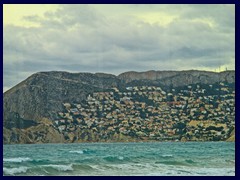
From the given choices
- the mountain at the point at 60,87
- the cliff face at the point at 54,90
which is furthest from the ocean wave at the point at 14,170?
the cliff face at the point at 54,90

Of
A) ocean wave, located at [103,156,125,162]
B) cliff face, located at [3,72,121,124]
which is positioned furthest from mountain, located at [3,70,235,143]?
ocean wave, located at [103,156,125,162]

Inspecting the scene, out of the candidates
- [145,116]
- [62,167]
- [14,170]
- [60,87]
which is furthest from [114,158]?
[145,116]

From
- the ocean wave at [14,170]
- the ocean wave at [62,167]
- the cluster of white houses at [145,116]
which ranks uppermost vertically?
the cluster of white houses at [145,116]

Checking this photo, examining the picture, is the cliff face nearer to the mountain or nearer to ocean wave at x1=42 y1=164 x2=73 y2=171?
the mountain

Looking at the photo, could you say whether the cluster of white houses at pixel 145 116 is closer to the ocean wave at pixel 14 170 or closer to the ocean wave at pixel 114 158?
the ocean wave at pixel 114 158
